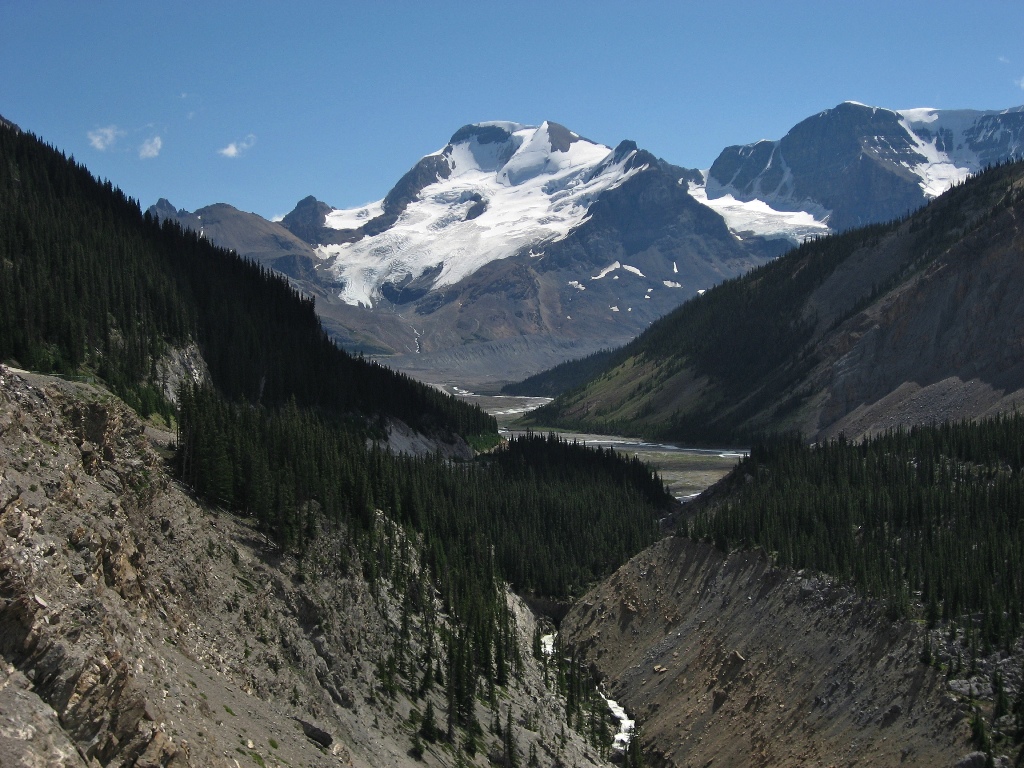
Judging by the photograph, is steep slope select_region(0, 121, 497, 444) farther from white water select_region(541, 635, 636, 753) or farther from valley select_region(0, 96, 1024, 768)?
white water select_region(541, 635, 636, 753)

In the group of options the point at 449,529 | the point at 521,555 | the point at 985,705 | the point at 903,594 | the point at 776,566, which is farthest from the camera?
the point at 521,555

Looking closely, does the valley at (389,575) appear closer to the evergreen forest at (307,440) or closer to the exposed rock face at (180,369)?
the evergreen forest at (307,440)

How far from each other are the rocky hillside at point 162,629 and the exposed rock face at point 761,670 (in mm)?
10814

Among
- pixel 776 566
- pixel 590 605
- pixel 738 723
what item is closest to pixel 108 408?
pixel 738 723

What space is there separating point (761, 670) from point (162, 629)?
41.3 metres

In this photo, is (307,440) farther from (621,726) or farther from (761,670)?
(761,670)

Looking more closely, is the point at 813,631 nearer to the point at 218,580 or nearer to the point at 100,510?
the point at 218,580

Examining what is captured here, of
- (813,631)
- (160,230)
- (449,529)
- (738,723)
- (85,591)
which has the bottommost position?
(738,723)

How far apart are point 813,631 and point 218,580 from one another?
38.0m

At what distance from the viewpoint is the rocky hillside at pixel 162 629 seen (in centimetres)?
2891

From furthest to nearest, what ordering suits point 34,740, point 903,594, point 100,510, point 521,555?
point 521,555
point 903,594
point 100,510
point 34,740

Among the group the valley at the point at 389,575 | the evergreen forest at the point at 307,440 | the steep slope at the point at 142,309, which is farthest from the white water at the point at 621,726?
the steep slope at the point at 142,309

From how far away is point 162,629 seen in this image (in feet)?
126

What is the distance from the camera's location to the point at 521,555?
98.7 meters
